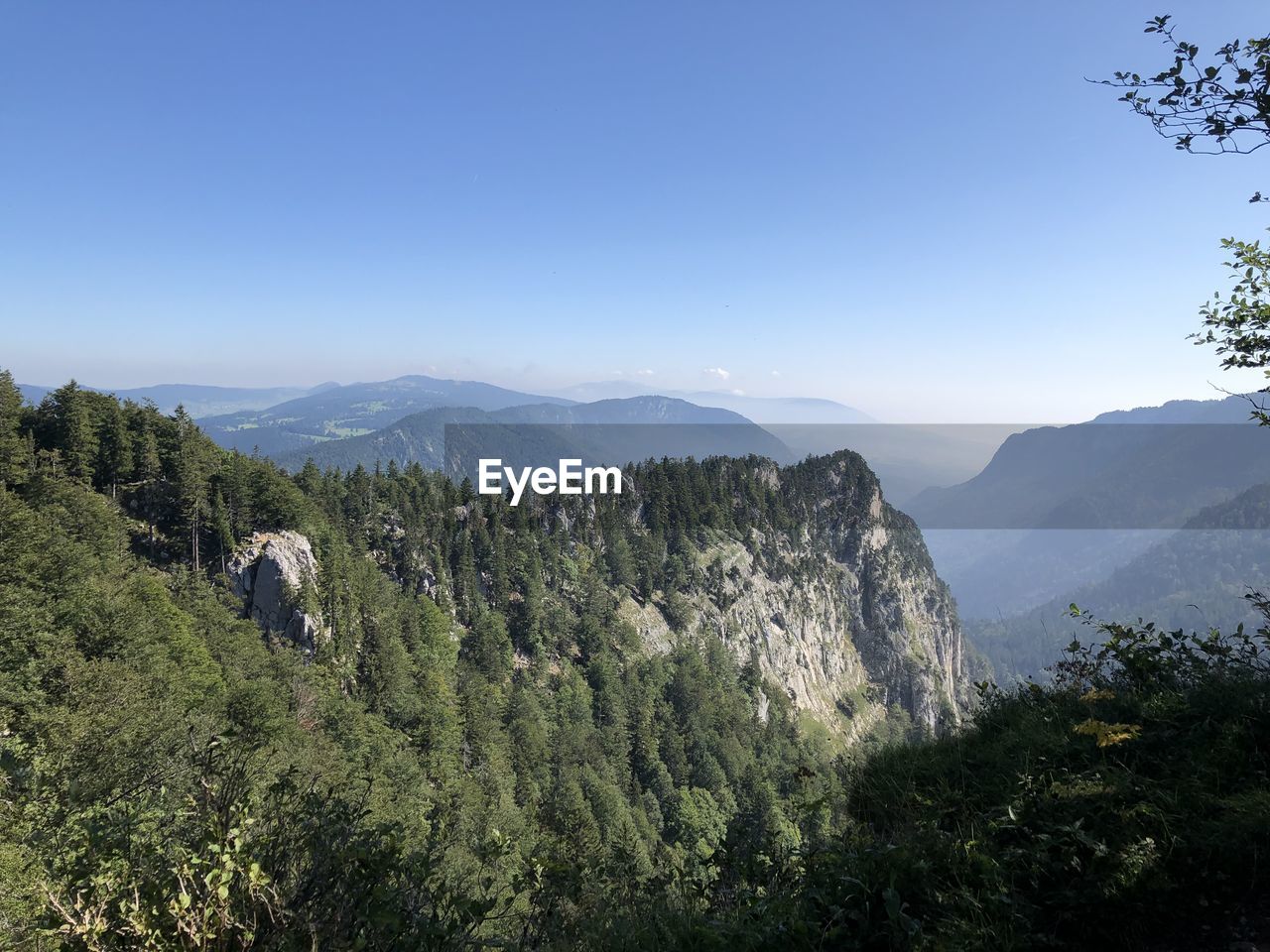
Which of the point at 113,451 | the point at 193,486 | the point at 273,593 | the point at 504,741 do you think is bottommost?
the point at 504,741

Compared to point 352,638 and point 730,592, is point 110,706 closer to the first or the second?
point 352,638

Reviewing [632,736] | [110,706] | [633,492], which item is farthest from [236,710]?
[633,492]

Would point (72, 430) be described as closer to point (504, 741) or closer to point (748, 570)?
point (504, 741)

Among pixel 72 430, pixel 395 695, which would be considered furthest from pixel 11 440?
pixel 395 695

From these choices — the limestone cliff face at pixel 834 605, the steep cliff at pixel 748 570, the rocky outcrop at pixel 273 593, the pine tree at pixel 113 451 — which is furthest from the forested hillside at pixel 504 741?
the limestone cliff face at pixel 834 605

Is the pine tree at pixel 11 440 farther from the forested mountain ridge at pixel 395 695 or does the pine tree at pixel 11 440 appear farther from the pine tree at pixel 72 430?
the pine tree at pixel 72 430

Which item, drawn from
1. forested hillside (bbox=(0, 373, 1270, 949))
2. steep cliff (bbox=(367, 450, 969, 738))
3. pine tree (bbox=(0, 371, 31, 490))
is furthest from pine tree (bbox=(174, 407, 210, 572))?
steep cliff (bbox=(367, 450, 969, 738))
